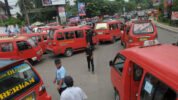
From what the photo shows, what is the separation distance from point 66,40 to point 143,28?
486 centimetres

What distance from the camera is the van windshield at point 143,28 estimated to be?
8461 mm

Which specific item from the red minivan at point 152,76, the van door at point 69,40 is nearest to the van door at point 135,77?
the red minivan at point 152,76

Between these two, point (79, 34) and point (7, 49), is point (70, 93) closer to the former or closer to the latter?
point (7, 49)

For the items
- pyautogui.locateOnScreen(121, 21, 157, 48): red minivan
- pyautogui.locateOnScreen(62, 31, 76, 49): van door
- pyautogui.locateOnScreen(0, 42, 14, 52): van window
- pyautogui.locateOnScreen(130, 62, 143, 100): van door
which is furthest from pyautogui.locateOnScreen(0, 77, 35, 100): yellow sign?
pyautogui.locateOnScreen(62, 31, 76, 49): van door

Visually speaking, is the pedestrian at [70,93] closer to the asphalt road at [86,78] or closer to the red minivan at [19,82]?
the red minivan at [19,82]

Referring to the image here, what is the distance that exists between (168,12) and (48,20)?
35.6m

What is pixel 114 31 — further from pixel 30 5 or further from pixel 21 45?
pixel 30 5

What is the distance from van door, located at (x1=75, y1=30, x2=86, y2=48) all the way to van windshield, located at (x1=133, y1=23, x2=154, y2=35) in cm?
372

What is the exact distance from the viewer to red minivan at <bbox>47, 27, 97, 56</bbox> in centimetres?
986

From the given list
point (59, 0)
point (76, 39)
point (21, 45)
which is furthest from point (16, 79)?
point (59, 0)

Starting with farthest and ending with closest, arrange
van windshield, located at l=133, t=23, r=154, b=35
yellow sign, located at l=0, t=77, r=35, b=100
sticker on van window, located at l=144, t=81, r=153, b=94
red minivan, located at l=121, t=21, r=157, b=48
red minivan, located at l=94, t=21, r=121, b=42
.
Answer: red minivan, located at l=94, t=21, r=121, b=42 < van windshield, located at l=133, t=23, r=154, b=35 < red minivan, located at l=121, t=21, r=157, b=48 < yellow sign, located at l=0, t=77, r=35, b=100 < sticker on van window, located at l=144, t=81, r=153, b=94

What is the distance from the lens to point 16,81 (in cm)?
338

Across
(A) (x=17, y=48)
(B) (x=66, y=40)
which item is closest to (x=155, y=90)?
(A) (x=17, y=48)

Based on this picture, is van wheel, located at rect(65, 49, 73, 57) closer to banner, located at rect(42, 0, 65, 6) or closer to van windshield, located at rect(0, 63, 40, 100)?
van windshield, located at rect(0, 63, 40, 100)
